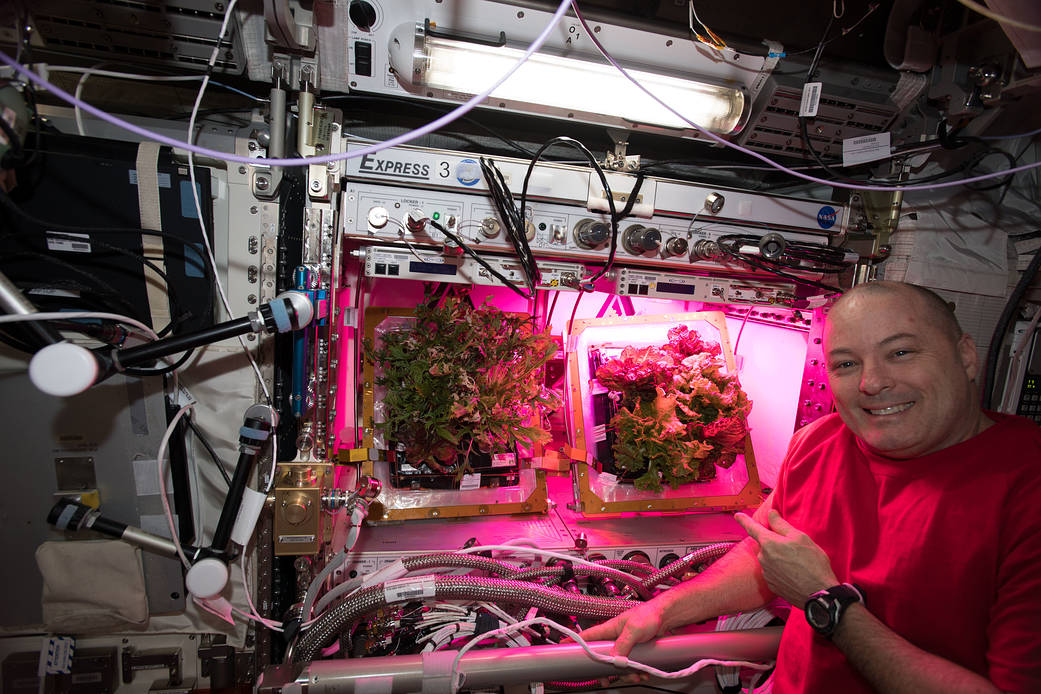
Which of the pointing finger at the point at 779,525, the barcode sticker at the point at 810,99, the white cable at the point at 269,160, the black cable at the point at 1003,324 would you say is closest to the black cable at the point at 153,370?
the white cable at the point at 269,160

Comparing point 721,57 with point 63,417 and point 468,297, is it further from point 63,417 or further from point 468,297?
point 63,417

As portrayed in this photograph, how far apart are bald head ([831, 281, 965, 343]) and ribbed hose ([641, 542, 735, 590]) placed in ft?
4.48

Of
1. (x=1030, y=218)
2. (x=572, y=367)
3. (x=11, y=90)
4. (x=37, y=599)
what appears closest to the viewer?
(x=11, y=90)

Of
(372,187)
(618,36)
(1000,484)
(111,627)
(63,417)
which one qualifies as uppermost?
(618,36)

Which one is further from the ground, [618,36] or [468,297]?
[618,36]

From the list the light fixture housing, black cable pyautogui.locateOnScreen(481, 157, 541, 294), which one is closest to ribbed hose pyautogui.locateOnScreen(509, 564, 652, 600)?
black cable pyautogui.locateOnScreen(481, 157, 541, 294)

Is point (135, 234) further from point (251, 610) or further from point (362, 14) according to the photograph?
point (251, 610)

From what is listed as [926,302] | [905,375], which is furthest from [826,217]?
[905,375]

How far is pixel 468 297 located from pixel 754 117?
5.44ft

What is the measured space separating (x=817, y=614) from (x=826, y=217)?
1.84 m

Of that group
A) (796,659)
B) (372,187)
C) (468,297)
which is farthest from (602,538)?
(372,187)

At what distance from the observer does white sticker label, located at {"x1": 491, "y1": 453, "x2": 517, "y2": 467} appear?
2520 millimetres

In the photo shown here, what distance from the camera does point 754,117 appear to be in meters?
2.12

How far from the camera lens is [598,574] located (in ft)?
6.92
